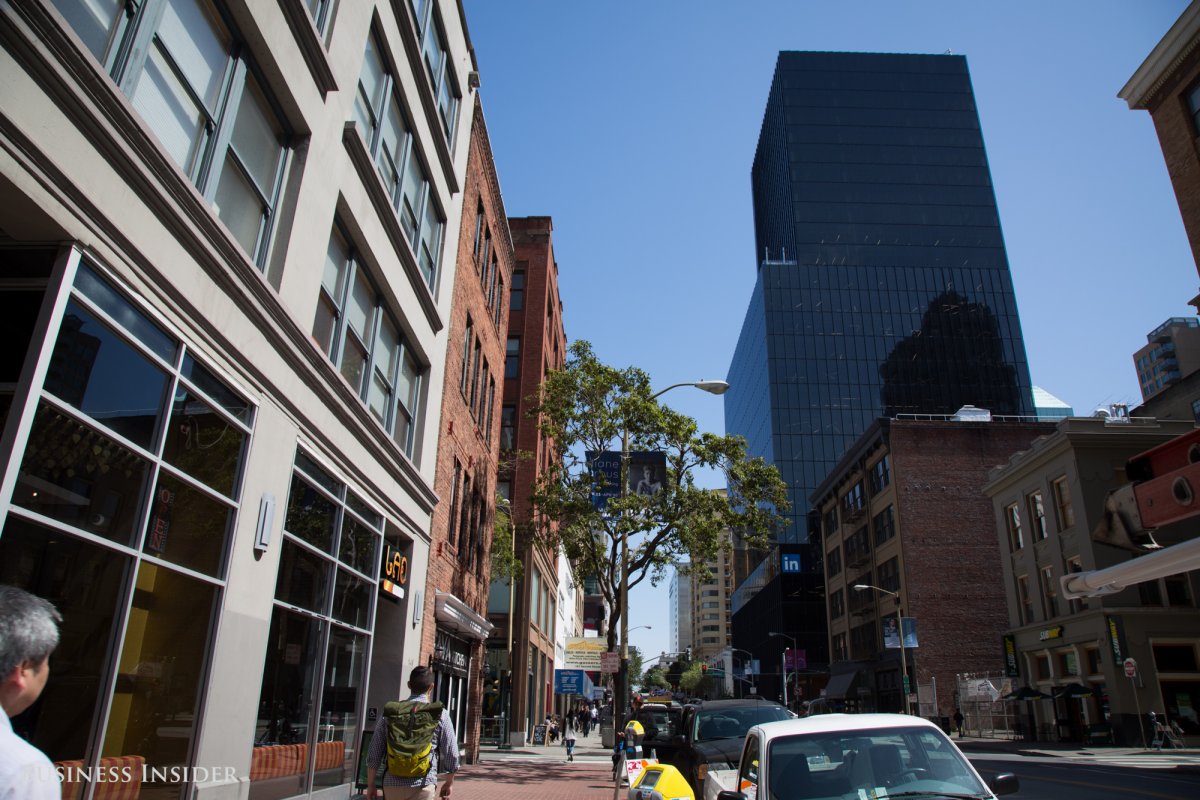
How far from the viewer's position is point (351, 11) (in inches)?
469

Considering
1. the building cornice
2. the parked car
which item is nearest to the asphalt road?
the parked car

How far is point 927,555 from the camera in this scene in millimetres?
51188

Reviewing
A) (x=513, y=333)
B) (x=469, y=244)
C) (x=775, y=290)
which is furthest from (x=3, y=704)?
(x=775, y=290)

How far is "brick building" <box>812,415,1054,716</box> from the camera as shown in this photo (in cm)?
4959

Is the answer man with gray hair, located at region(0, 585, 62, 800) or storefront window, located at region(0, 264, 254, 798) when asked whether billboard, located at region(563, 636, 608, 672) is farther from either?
man with gray hair, located at region(0, 585, 62, 800)

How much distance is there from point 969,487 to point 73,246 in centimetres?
5693

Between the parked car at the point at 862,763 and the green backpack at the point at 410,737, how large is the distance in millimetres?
2462

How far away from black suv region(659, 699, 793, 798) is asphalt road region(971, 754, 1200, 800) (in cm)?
582

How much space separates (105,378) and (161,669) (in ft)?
9.68

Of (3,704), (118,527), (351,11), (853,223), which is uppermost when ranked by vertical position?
(853,223)

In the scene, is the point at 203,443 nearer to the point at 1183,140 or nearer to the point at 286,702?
the point at 286,702

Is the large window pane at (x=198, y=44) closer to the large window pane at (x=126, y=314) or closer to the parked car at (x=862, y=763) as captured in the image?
the large window pane at (x=126, y=314)

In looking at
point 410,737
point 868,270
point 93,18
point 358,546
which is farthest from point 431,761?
point 868,270

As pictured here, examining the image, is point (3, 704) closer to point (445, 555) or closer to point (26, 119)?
point (26, 119)
